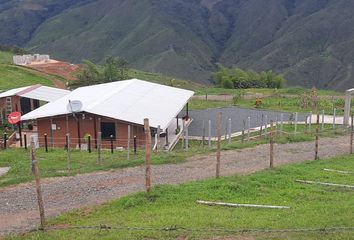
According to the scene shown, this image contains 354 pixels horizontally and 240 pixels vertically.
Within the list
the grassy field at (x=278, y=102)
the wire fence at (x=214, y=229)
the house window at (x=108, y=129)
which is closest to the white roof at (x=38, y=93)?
the house window at (x=108, y=129)

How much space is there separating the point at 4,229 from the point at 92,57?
159 meters

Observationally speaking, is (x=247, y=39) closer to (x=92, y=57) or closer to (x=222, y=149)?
(x=92, y=57)

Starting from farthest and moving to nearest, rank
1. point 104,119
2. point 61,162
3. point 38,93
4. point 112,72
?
1. point 112,72
2. point 38,93
3. point 104,119
4. point 61,162

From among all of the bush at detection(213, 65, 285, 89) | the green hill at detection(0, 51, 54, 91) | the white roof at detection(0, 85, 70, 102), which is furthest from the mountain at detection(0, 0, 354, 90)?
the white roof at detection(0, 85, 70, 102)

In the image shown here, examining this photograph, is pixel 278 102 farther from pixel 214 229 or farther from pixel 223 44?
pixel 223 44

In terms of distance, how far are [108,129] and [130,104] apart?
3030 millimetres

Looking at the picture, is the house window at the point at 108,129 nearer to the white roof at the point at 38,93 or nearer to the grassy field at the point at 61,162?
the grassy field at the point at 61,162

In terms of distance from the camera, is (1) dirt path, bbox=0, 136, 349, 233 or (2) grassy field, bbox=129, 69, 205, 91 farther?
(2) grassy field, bbox=129, 69, 205, 91

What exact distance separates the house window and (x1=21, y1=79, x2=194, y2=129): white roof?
668mm

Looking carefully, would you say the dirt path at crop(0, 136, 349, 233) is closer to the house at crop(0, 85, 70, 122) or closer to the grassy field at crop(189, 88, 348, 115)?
the grassy field at crop(189, 88, 348, 115)

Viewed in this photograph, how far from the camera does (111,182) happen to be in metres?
16.4

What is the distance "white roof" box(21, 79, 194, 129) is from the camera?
87.7 feet

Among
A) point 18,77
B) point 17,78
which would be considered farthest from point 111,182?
point 18,77

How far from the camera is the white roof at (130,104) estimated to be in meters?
26.7
